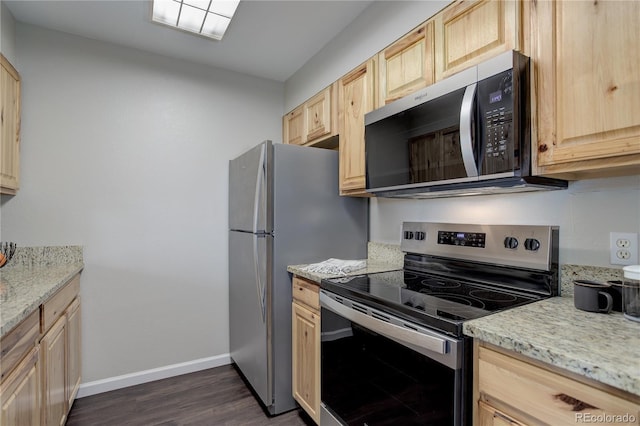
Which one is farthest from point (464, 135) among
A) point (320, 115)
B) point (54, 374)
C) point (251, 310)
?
point (54, 374)

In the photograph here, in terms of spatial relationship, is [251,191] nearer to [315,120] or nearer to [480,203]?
[315,120]

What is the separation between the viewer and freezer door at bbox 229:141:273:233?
1.98 m

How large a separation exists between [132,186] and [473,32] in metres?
2.33

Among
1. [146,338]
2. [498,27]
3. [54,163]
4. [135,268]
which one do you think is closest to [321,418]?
[146,338]

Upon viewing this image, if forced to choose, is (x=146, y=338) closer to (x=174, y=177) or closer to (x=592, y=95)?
(x=174, y=177)

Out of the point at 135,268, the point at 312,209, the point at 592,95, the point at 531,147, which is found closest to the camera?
the point at 592,95

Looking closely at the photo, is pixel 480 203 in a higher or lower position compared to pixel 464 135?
lower

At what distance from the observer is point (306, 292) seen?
6.16 feet

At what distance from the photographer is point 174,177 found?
255 cm

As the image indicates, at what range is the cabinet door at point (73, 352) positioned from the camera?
1.88 m

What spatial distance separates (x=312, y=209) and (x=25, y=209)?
1.84 meters

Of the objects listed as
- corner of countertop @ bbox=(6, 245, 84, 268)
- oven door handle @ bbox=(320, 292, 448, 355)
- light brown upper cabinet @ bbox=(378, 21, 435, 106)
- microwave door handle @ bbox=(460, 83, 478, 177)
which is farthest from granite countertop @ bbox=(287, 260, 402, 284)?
corner of countertop @ bbox=(6, 245, 84, 268)

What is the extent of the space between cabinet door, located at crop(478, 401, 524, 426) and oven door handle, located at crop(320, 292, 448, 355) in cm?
18

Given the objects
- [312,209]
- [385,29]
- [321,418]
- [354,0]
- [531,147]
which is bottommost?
[321,418]
